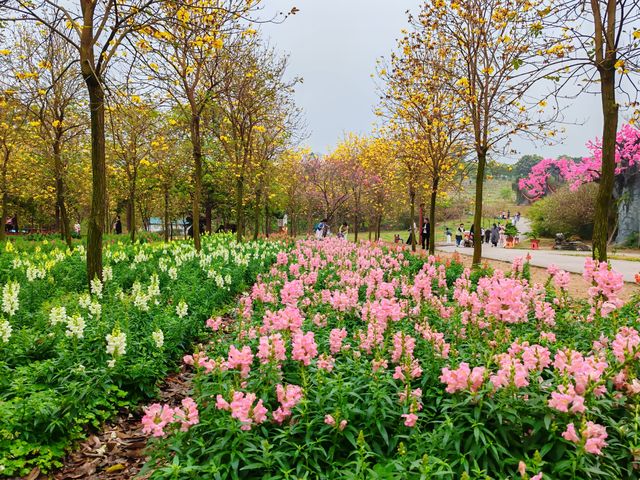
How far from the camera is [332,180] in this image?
3300cm

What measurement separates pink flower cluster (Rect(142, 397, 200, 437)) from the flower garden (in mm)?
10

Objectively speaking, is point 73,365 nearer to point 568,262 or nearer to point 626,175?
point 568,262

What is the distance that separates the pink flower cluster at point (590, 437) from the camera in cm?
224

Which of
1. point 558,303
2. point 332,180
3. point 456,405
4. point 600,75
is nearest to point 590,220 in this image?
point 332,180

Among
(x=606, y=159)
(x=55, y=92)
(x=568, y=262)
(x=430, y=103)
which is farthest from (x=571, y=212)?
(x=55, y=92)

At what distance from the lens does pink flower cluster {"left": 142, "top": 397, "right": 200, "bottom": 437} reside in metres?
2.54

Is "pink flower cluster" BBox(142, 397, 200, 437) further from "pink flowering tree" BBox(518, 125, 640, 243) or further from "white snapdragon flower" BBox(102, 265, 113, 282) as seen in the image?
"pink flowering tree" BBox(518, 125, 640, 243)

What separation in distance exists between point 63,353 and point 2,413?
90 cm

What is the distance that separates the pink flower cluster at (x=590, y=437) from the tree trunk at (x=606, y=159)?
526cm

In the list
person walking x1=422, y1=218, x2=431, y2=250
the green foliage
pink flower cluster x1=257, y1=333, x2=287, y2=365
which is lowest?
the green foliage

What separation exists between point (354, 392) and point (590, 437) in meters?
1.47

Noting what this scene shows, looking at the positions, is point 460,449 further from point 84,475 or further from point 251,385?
point 84,475


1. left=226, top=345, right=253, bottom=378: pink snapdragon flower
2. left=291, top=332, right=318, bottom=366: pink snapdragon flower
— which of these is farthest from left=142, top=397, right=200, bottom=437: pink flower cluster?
left=291, top=332, right=318, bottom=366: pink snapdragon flower

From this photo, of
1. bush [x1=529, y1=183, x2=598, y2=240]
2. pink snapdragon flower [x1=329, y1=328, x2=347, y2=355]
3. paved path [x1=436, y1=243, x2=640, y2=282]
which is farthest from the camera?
bush [x1=529, y1=183, x2=598, y2=240]
